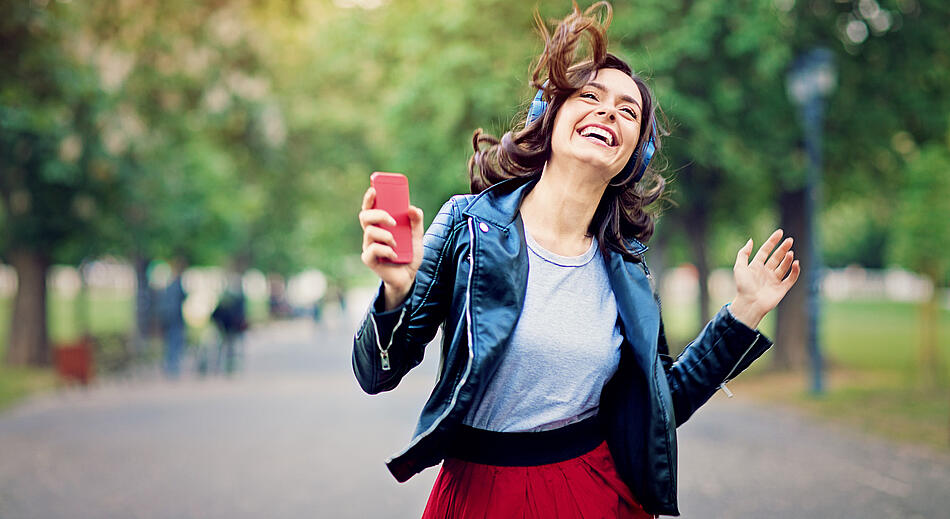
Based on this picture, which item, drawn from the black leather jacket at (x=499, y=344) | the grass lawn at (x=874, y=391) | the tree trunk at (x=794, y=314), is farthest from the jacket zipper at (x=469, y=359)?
the tree trunk at (x=794, y=314)

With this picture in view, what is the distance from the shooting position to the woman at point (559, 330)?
219 cm

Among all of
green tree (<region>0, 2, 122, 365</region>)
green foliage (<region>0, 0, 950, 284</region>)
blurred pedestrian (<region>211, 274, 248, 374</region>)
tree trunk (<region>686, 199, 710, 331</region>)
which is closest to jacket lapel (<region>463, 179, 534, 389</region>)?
green foliage (<region>0, 0, 950, 284</region>)

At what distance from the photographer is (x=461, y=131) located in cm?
1542

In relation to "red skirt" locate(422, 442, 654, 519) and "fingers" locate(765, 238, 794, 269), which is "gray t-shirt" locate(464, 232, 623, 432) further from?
"fingers" locate(765, 238, 794, 269)

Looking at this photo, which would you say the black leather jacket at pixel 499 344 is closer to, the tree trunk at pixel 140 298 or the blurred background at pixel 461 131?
the blurred background at pixel 461 131

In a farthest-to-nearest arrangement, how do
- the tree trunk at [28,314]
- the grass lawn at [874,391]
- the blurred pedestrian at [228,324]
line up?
the blurred pedestrian at [228,324] < the tree trunk at [28,314] < the grass lawn at [874,391]

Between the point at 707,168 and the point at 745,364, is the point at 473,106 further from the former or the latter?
the point at 745,364

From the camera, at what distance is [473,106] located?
15.0 metres

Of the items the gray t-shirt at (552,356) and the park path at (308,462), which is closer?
the gray t-shirt at (552,356)

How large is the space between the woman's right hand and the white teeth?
55 cm

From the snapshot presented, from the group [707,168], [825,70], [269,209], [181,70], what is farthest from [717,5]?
[269,209]

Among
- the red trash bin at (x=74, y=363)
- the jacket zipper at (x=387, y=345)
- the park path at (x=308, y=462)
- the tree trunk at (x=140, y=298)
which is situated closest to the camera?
the jacket zipper at (x=387, y=345)

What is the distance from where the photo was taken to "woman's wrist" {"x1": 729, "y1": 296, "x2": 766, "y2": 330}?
2.44m

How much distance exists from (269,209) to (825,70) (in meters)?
22.2
